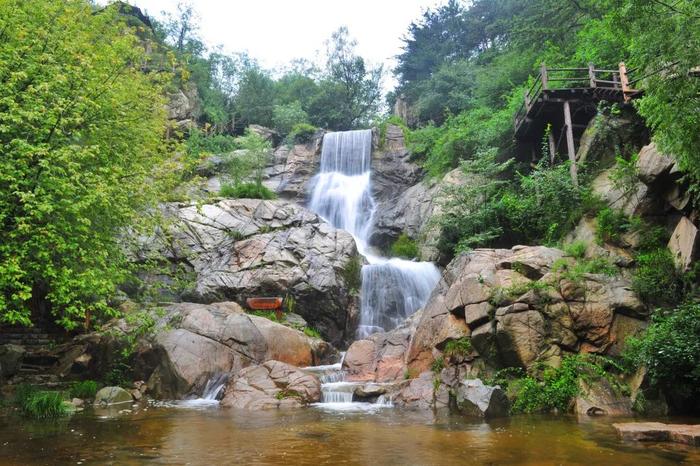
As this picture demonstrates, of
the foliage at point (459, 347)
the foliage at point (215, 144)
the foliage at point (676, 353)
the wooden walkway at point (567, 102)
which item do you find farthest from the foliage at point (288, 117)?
the foliage at point (676, 353)

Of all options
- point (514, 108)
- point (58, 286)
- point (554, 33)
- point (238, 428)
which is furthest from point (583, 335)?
point (554, 33)

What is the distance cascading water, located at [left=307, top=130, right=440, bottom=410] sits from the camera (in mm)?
14368

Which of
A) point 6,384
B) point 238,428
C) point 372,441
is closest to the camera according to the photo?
point 372,441

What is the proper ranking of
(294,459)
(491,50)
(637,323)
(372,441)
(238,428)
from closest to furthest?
(294,459) → (372,441) → (238,428) → (637,323) → (491,50)

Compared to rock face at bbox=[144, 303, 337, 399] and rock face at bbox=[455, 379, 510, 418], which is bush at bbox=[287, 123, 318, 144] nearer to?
rock face at bbox=[144, 303, 337, 399]

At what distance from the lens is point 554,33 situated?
27125mm

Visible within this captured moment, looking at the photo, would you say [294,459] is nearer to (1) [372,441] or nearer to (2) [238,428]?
(1) [372,441]

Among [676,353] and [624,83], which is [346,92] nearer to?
[624,83]

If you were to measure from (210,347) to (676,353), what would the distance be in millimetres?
11148

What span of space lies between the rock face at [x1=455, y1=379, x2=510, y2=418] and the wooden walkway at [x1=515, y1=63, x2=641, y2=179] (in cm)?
983

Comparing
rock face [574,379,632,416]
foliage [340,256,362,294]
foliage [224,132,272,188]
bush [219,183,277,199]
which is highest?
foliage [224,132,272,188]

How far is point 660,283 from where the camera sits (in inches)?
457

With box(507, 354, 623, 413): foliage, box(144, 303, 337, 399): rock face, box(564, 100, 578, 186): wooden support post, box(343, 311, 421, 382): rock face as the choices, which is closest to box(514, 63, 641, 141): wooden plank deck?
box(564, 100, 578, 186): wooden support post

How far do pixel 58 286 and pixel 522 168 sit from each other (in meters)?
19.3
